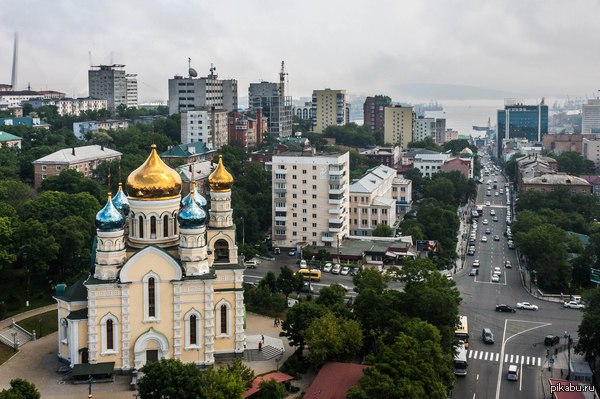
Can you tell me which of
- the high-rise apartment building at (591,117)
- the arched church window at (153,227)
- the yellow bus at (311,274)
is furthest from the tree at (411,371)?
the high-rise apartment building at (591,117)

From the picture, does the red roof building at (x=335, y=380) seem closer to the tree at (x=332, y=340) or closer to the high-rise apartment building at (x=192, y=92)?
the tree at (x=332, y=340)

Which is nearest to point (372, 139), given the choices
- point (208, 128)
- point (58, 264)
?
point (208, 128)

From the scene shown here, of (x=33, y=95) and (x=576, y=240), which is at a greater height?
(x=33, y=95)

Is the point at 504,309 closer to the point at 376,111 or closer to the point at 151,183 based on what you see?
the point at 151,183

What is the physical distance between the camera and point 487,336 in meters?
39.0

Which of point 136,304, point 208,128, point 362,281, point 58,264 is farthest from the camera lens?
point 208,128

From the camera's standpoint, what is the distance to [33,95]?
136m

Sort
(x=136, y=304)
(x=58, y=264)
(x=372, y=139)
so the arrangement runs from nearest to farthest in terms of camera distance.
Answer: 1. (x=136, y=304)
2. (x=58, y=264)
3. (x=372, y=139)

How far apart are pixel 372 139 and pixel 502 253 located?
6181 centimetres

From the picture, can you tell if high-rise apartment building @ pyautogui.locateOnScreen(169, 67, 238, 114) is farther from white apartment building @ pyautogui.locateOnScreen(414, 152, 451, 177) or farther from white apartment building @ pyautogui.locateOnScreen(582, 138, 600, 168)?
white apartment building @ pyautogui.locateOnScreen(582, 138, 600, 168)

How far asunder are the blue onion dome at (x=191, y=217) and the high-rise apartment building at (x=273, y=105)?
3381 inches

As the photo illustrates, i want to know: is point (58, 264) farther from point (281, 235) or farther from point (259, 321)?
point (281, 235)

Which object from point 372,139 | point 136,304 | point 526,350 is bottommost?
point 526,350

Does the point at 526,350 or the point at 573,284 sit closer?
the point at 526,350
